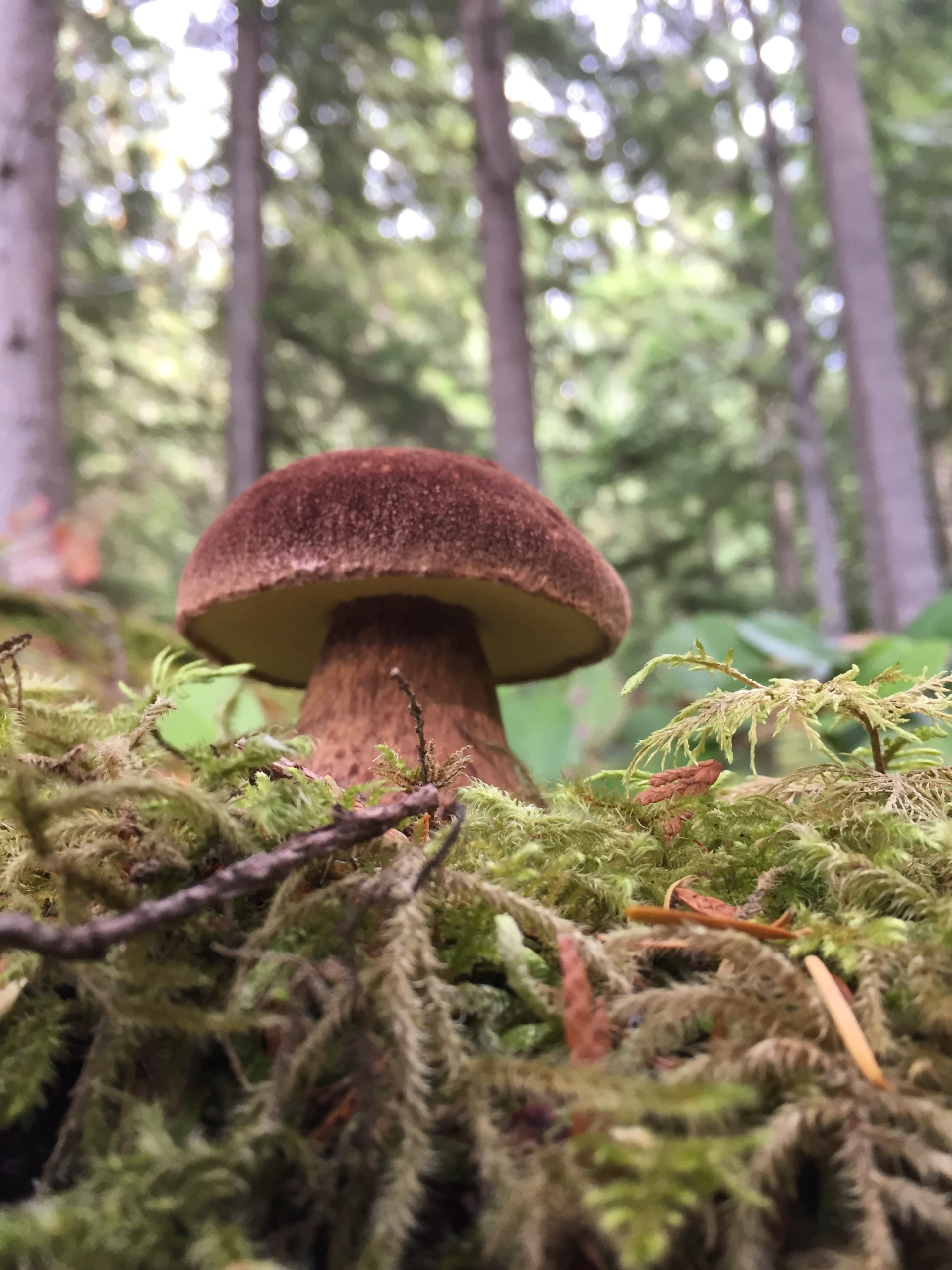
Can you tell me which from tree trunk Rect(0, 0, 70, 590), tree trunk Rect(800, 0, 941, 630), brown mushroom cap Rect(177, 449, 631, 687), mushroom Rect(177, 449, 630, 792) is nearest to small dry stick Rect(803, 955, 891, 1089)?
mushroom Rect(177, 449, 630, 792)

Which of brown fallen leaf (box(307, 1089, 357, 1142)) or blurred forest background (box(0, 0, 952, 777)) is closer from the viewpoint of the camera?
brown fallen leaf (box(307, 1089, 357, 1142))

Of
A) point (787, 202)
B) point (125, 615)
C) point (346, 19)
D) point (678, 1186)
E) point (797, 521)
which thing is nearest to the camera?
point (678, 1186)

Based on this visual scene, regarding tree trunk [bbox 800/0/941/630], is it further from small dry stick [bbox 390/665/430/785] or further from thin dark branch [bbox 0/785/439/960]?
thin dark branch [bbox 0/785/439/960]

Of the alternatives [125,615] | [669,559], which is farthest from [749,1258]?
[669,559]

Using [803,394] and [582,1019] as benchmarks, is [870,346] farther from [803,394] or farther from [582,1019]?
[582,1019]

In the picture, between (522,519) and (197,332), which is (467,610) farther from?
(197,332)

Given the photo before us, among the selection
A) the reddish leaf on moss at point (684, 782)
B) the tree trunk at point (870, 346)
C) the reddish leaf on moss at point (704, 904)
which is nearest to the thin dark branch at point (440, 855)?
the reddish leaf on moss at point (704, 904)

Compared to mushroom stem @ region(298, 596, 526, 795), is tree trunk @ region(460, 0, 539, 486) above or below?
above

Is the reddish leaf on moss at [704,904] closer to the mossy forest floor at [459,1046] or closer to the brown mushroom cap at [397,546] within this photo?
the mossy forest floor at [459,1046]
